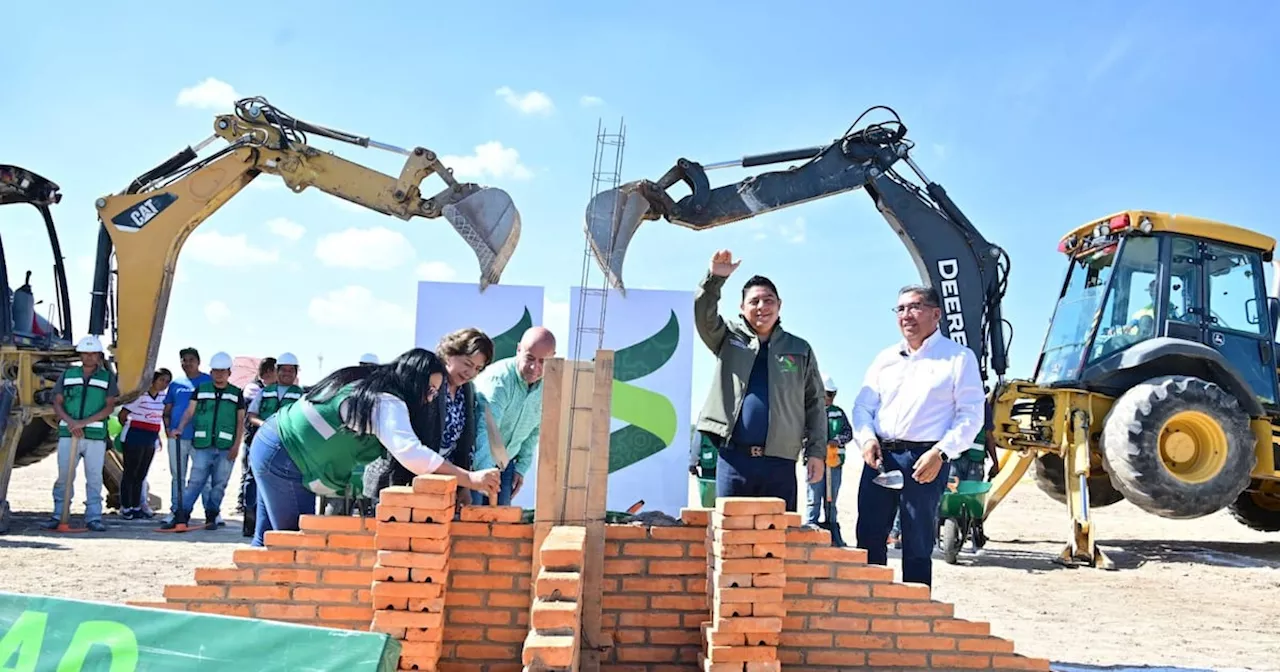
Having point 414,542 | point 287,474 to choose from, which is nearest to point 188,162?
point 287,474

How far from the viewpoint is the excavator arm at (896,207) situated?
8.12 meters

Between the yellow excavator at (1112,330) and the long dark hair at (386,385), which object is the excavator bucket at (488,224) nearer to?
the yellow excavator at (1112,330)

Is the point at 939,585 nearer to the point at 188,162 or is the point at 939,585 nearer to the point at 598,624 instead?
the point at 598,624

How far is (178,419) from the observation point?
379 inches

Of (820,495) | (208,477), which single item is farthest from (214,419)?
(820,495)

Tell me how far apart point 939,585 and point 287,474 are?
510 centimetres

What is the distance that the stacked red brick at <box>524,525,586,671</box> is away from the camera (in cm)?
293

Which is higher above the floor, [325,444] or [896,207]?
[896,207]

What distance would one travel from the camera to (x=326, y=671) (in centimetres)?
299

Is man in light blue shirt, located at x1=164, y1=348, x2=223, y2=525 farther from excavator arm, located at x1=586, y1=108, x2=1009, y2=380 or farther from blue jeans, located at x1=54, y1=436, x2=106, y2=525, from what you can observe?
excavator arm, located at x1=586, y1=108, x2=1009, y2=380

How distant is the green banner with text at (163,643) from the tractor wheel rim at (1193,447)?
24.7 feet

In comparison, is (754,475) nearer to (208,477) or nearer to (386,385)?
(386,385)

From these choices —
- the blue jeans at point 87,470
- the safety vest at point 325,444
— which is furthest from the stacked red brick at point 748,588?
the blue jeans at point 87,470

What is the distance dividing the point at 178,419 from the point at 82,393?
120 centimetres
